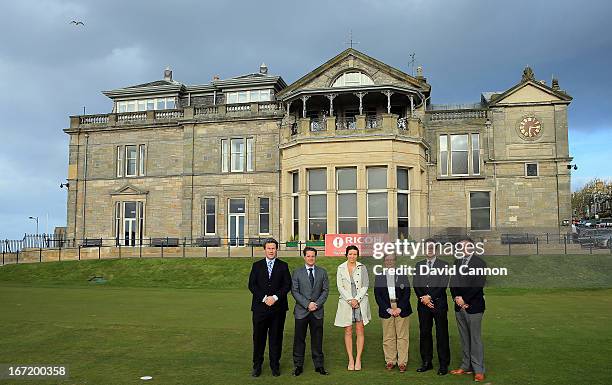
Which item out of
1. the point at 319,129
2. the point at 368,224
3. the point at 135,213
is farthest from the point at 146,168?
the point at 368,224

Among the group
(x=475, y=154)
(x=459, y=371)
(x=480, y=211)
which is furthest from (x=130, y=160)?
(x=459, y=371)

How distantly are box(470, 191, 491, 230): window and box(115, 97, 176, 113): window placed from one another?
70.6 ft

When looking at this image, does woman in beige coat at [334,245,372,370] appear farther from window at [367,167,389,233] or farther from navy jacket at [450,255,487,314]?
window at [367,167,389,233]

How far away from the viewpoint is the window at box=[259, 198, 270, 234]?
3447 cm

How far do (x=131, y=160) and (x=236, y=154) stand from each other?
7.59 m

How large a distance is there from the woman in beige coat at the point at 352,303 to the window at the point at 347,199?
20813 mm

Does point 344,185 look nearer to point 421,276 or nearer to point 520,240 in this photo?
point 520,240

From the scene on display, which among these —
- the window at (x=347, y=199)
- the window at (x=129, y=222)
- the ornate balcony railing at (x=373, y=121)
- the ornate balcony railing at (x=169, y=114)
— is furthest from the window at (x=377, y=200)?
the window at (x=129, y=222)

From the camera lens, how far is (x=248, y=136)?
35094 mm

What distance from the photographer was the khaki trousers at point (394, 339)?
8.54 m

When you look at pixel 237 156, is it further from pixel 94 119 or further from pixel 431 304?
pixel 431 304

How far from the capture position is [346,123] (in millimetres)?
31281

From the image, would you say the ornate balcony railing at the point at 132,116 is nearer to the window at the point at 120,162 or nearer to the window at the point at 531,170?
the window at the point at 120,162

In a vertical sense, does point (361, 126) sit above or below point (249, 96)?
below
